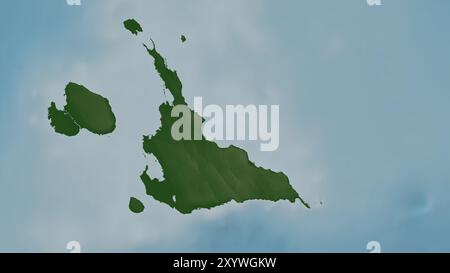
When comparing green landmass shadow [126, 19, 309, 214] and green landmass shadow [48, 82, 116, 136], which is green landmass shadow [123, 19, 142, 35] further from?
green landmass shadow [48, 82, 116, 136]

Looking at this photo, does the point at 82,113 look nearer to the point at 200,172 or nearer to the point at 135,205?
the point at 135,205

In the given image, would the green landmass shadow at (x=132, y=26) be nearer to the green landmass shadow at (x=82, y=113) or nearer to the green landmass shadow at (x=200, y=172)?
the green landmass shadow at (x=200, y=172)

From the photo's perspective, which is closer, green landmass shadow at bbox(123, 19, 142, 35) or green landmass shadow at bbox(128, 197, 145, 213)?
green landmass shadow at bbox(128, 197, 145, 213)

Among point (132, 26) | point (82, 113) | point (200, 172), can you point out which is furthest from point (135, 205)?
point (132, 26)

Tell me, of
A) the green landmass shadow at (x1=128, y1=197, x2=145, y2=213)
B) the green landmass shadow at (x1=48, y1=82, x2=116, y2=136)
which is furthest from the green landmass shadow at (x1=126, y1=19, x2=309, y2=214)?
the green landmass shadow at (x1=48, y1=82, x2=116, y2=136)
